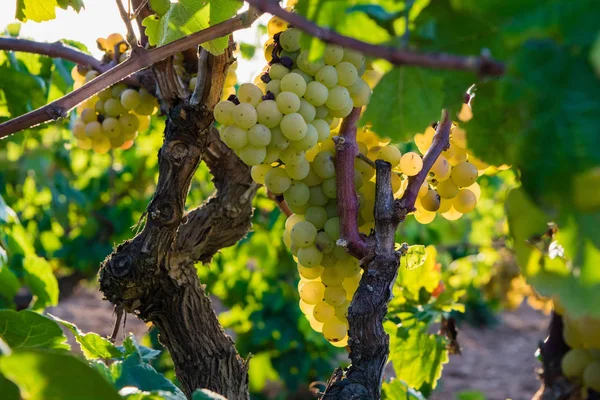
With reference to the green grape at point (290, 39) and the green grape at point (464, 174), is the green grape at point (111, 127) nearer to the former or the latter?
the green grape at point (290, 39)

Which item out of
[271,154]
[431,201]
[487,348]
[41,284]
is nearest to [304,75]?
[271,154]

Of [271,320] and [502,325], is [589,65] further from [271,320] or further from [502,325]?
[502,325]

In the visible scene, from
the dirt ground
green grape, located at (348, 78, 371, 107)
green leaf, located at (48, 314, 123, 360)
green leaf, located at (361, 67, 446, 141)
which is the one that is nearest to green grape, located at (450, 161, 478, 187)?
green grape, located at (348, 78, 371, 107)

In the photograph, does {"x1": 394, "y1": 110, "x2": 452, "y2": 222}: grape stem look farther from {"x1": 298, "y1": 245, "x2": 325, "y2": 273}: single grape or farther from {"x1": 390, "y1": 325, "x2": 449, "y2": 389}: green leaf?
{"x1": 390, "y1": 325, "x2": 449, "y2": 389}: green leaf

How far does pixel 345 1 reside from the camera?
0.80 metres

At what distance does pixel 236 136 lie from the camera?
1126 millimetres

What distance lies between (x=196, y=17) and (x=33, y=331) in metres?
0.63

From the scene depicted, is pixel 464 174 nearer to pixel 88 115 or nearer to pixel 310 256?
pixel 310 256

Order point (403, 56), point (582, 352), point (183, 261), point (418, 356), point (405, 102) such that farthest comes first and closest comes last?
point (418, 356) → point (183, 261) → point (405, 102) → point (582, 352) → point (403, 56)

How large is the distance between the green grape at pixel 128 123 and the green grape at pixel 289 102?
84 cm

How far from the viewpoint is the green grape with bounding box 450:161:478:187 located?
4.31 feet

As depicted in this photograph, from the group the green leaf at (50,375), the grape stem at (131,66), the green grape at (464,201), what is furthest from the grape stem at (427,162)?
the green leaf at (50,375)

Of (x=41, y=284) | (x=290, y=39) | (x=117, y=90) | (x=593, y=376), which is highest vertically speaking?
(x=117, y=90)

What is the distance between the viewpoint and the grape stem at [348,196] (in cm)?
118
